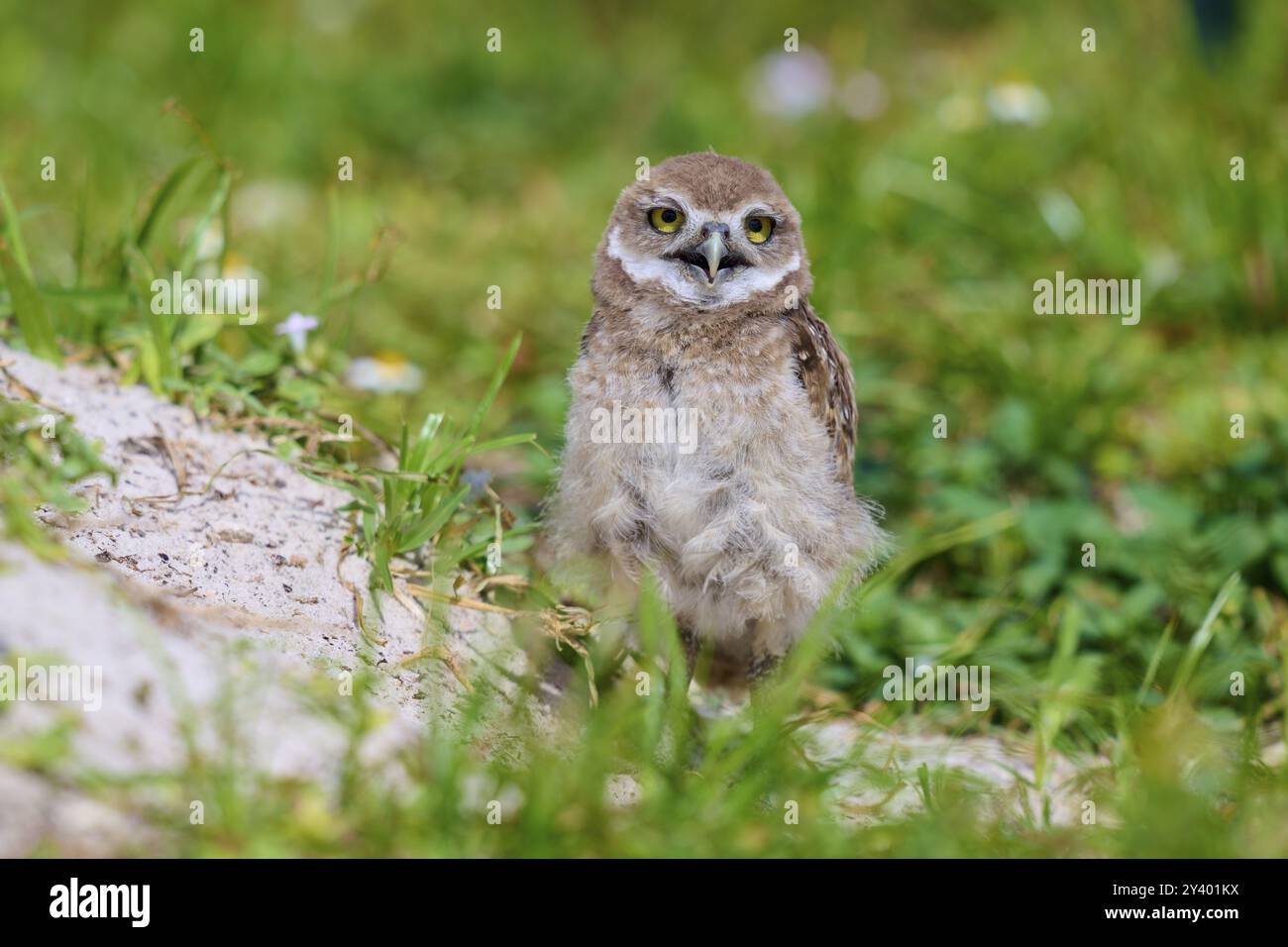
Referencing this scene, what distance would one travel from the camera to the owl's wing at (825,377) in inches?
152

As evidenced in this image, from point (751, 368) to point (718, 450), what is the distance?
259 mm

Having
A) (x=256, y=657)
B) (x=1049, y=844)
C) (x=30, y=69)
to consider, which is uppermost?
(x=30, y=69)

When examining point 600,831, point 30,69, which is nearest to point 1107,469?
point 600,831

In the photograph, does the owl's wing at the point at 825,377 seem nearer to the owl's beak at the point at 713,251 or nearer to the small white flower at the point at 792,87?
the owl's beak at the point at 713,251

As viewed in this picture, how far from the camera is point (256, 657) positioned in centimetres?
307

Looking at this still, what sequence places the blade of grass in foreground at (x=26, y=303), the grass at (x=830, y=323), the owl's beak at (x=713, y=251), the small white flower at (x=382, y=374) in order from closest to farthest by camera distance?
1. the grass at (x=830, y=323)
2. the owl's beak at (x=713, y=251)
3. the blade of grass in foreground at (x=26, y=303)
4. the small white flower at (x=382, y=374)

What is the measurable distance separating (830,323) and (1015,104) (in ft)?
6.62

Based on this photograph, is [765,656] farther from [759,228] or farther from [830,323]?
[830,323]

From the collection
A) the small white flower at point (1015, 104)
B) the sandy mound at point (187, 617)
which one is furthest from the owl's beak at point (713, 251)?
the small white flower at point (1015, 104)

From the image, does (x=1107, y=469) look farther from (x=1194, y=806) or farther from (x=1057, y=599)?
(x=1194, y=806)

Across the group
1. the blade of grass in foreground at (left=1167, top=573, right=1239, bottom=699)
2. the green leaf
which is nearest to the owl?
the green leaf

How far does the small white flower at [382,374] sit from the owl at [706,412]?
3.33 ft

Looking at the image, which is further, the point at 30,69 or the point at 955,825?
the point at 30,69

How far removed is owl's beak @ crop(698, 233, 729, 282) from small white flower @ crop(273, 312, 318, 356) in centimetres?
138
